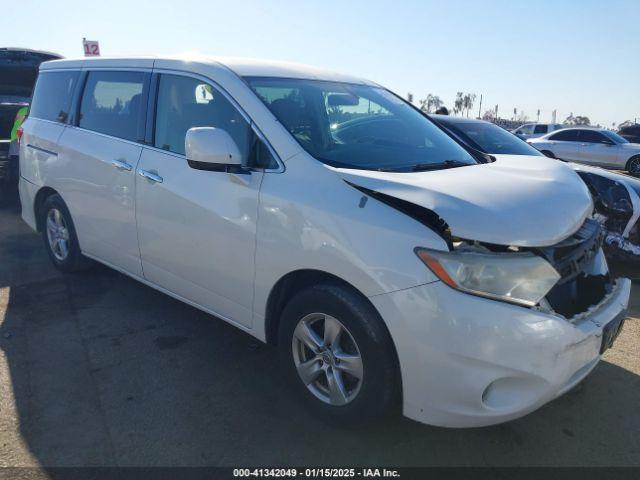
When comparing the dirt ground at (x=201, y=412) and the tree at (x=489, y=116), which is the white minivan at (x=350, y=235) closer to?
the dirt ground at (x=201, y=412)

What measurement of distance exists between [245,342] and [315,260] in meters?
1.38

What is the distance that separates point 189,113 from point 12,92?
7.28m

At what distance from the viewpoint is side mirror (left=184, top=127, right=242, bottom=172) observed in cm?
274

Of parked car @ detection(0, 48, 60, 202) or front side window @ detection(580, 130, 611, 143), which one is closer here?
parked car @ detection(0, 48, 60, 202)

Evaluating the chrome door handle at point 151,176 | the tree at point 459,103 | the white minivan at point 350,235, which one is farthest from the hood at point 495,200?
the tree at point 459,103

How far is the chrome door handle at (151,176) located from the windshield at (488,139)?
3657mm

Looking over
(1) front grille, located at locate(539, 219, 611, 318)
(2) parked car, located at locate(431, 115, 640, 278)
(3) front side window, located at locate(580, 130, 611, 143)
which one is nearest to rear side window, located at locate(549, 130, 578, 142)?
(3) front side window, located at locate(580, 130, 611, 143)

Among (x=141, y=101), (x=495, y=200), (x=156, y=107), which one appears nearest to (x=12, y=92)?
(x=141, y=101)

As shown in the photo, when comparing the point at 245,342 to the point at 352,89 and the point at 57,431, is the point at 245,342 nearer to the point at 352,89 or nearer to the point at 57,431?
the point at 57,431

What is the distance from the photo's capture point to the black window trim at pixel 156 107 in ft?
9.15

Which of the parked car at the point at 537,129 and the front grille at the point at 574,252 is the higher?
the front grille at the point at 574,252

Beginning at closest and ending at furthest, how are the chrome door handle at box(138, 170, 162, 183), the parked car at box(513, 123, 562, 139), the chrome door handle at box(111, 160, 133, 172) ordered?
the chrome door handle at box(138, 170, 162, 183)
the chrome door handle at box(111, 160, 133, 172)
the parked car at box(513, 123, 562, 139)

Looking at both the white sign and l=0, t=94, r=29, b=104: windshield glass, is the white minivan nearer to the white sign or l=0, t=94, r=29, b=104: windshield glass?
l=0, t=94, r=29, b=104: windshield glass

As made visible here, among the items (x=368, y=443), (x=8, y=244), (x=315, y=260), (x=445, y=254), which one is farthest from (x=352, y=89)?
(x=8, y=244)
